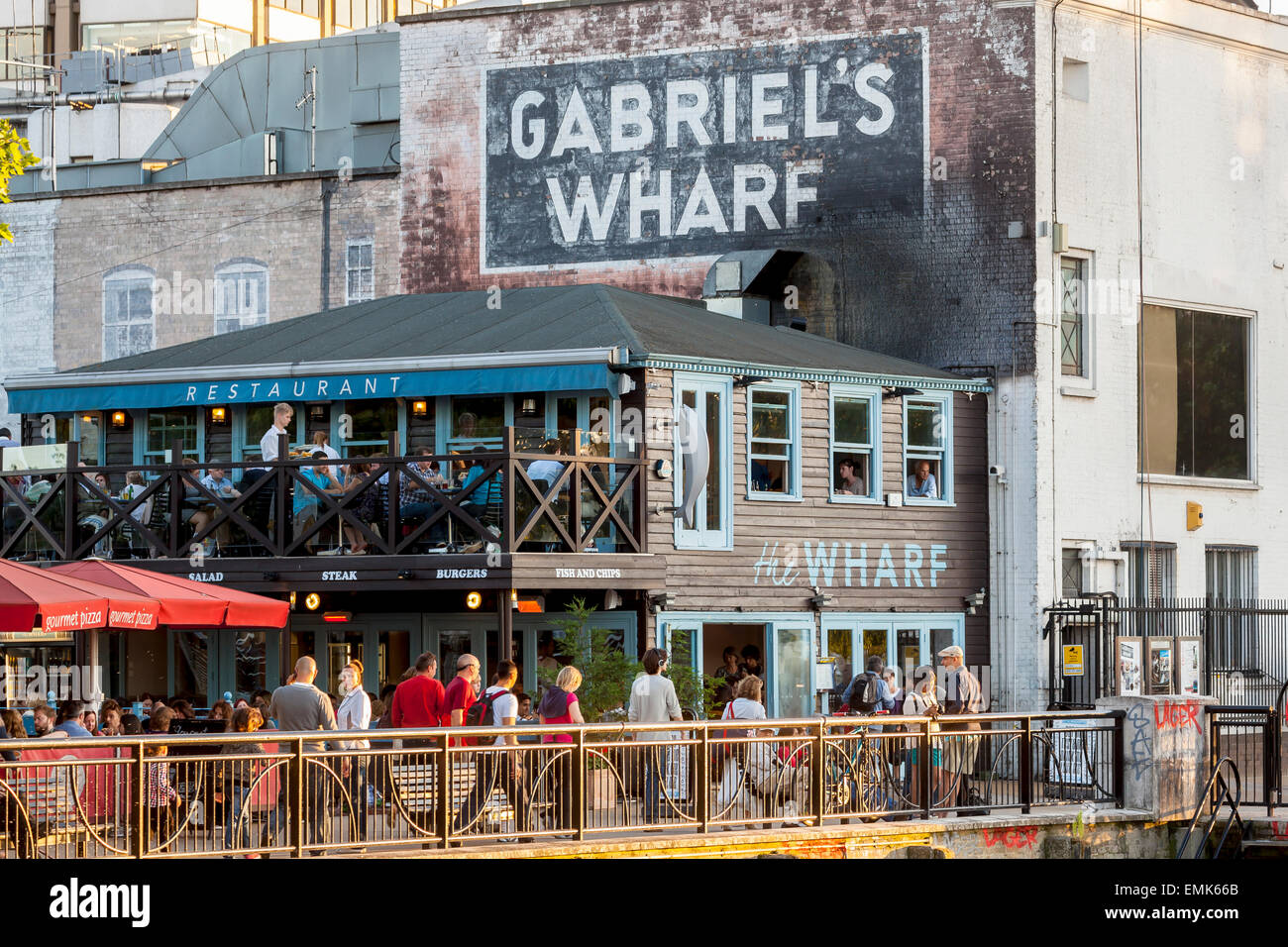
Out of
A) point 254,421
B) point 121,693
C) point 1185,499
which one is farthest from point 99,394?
point 1185,499

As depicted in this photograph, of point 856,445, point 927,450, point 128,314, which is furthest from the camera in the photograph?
point 128,314

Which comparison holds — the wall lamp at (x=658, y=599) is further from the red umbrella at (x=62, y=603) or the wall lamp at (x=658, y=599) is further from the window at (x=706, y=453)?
the red umbrella at (x=62, y=603)

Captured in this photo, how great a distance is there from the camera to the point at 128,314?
1479 inches

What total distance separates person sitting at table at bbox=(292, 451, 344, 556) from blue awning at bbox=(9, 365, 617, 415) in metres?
1.56

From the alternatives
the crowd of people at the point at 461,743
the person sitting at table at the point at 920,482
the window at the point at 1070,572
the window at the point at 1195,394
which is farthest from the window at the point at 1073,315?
the crowd of people at the point at 461,743

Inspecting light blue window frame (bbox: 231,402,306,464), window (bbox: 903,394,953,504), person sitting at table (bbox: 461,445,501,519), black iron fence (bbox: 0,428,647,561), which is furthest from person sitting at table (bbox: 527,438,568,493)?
window (bbox: 903,394,953,504)

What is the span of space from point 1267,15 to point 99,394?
1872cm

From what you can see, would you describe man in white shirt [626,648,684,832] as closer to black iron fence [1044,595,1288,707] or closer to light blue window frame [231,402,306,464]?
light blue window frame [231,402,306,464]

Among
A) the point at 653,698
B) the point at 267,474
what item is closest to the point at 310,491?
the point at 267,474

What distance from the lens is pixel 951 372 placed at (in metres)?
31.4

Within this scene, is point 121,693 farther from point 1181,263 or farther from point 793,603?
point 1181,263

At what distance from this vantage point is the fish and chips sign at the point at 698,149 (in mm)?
32656

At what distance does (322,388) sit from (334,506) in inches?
99.6

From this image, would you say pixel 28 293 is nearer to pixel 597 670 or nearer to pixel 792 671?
pixel 792 671
